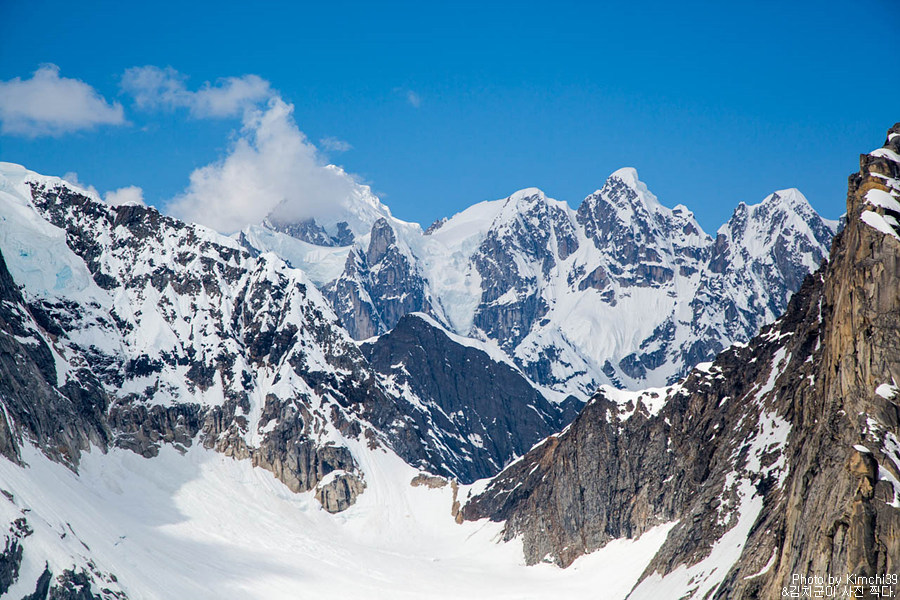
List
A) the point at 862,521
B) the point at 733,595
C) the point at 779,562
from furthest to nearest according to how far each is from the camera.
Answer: the point at 733,595
the point at 779,562
the point at 862,521

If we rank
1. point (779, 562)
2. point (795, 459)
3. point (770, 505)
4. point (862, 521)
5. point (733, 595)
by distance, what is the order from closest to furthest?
point (862, 521) < point (779, 562) < point (733, 595) < point (795, 459) < point (770, 505)

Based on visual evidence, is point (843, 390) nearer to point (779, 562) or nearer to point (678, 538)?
point (779, 562)

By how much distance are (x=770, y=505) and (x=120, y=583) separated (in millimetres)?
107132

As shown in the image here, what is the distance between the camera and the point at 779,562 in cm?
12056

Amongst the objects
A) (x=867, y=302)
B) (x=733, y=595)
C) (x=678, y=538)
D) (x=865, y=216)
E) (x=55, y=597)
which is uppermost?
(x=865, y=216)

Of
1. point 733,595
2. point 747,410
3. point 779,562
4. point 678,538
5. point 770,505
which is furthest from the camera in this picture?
point 747,410

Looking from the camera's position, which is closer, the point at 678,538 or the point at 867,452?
the point at 867,452

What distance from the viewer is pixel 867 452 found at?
11106cm

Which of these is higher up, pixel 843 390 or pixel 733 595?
pixel 843 390

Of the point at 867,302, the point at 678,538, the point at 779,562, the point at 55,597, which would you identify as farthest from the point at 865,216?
the point at 55,597

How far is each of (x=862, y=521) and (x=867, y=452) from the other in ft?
24.8

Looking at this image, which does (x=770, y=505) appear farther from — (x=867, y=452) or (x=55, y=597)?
(x=55, y=597)

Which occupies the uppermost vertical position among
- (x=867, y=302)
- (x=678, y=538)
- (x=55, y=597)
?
(x=867, y=302)

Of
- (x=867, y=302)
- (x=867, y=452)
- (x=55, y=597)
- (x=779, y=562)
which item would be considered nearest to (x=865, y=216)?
(x=867, y=302)
